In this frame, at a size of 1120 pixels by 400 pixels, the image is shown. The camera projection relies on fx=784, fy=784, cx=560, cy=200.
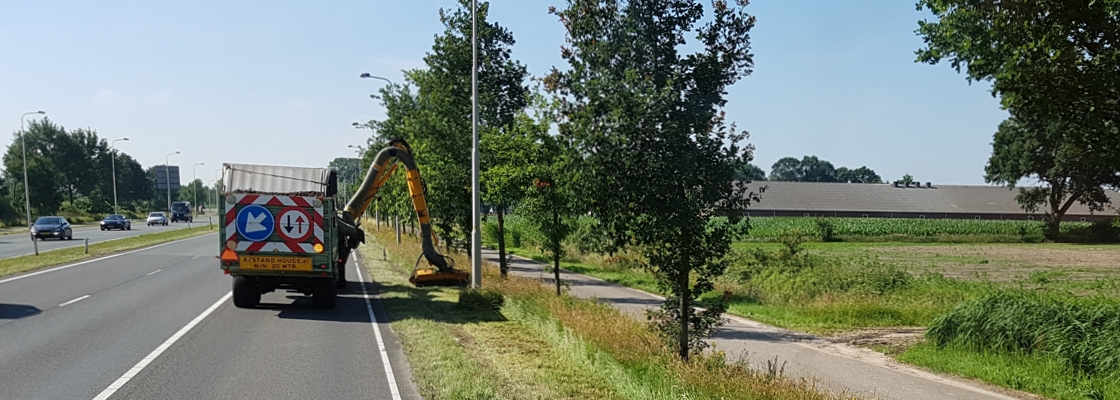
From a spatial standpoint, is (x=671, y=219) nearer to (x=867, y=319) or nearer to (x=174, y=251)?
(x=867, y=319)

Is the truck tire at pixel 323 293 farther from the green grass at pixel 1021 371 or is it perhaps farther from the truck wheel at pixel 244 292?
the green grass at pixel 1021 371

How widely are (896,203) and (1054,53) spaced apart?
87.9 metres

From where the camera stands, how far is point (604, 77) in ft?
29.8

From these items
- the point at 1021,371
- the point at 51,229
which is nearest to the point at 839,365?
the point at 1021,371

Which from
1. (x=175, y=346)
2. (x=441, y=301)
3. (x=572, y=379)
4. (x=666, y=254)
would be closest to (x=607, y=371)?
(x=572, y=379)

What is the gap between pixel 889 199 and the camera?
92688mm

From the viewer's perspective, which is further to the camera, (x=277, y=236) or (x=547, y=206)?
(x=547, y=206)

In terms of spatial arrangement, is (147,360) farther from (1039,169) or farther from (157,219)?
(157,219)

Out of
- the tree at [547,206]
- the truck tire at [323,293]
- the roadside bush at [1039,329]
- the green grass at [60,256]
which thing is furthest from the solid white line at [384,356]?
the green grass at [60,256]

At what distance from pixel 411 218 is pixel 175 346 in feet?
48.6

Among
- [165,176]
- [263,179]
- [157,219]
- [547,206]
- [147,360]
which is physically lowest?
[147,360]

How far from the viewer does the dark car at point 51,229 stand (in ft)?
138

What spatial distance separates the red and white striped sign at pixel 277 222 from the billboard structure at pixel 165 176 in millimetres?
58263

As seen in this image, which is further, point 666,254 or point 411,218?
point 411,218
